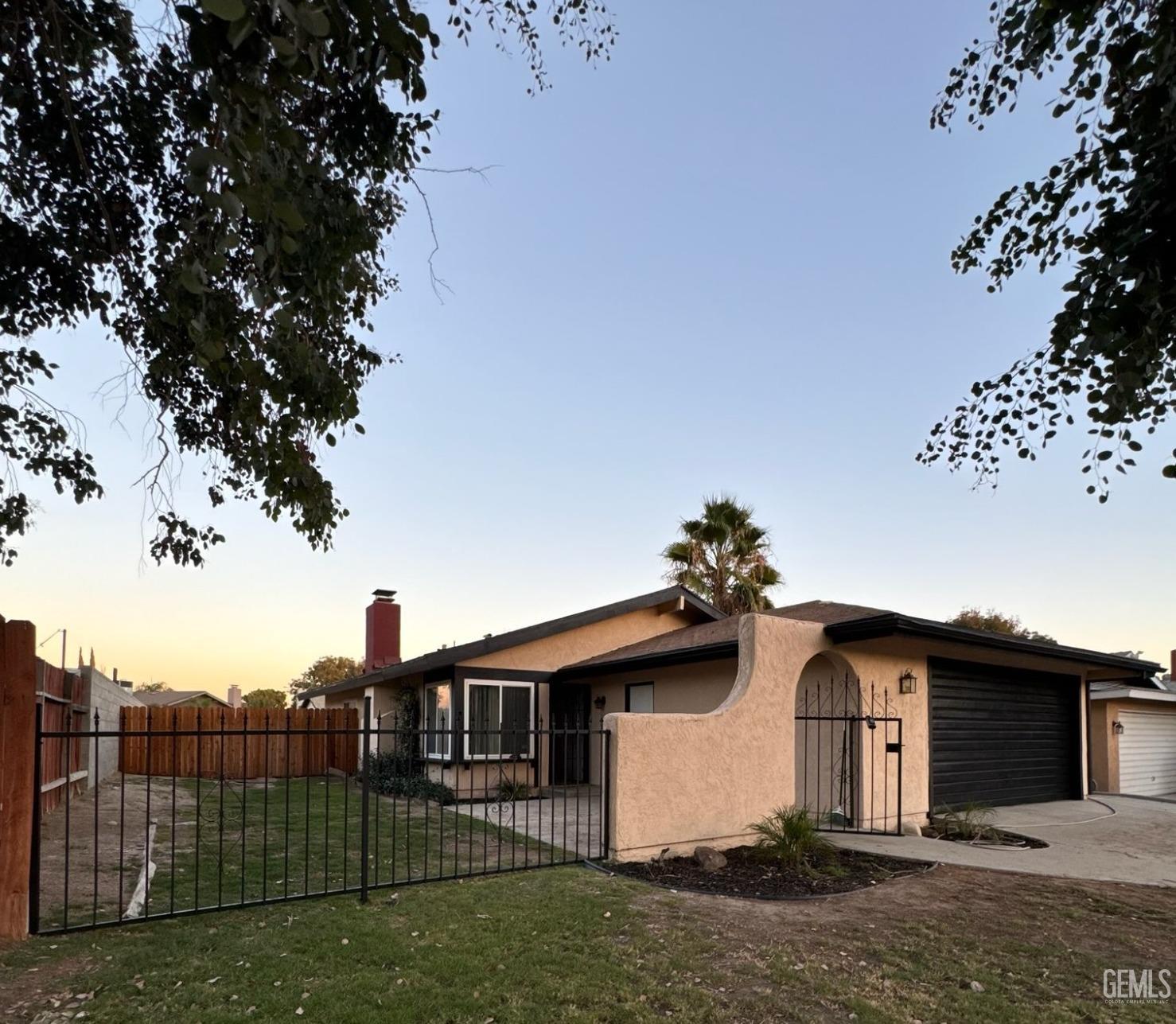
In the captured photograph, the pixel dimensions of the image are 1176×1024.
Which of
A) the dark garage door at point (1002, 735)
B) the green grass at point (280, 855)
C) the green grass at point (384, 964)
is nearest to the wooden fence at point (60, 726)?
the green grass at point (280, 855)

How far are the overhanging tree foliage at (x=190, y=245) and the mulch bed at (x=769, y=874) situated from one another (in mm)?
4506

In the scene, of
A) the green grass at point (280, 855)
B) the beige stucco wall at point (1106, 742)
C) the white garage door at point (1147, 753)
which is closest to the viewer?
the green grass at point (280, 855)

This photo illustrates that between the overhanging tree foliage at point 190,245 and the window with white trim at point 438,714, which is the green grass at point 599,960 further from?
the window with white trim at point 438,714

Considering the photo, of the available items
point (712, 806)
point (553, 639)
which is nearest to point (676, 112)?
point (712, 806)

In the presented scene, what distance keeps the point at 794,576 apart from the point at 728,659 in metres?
9.21

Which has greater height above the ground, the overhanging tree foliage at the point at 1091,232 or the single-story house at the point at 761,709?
the overhanging tree foliage at the point at 1091,232

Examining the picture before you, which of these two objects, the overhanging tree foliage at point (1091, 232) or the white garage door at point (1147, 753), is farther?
the white garage door at point (1147, 753)

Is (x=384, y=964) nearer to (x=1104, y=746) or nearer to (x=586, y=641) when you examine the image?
(x=586, y=641)

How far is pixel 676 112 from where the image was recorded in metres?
Answer: 10.7

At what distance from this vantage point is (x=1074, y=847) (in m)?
9.59

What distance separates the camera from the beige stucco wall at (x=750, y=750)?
8164mm

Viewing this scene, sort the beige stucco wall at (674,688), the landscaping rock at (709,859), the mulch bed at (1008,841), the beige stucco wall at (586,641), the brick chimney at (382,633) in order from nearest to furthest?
1. the landscaping rock at (709,859)
2. the mulch bed at (1008,841)
3. the beige stucco wall at (674,688)
4. the beige stucco wall at (586,641)
5. the brick chimney at (382,633)

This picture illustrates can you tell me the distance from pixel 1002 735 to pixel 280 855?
11.3m

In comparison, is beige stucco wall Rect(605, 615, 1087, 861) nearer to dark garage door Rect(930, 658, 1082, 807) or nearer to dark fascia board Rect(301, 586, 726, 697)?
dark garage door Rect(930, 658, 1082, 807)
